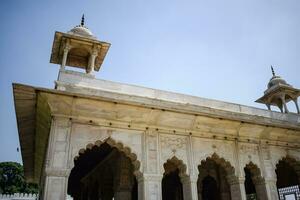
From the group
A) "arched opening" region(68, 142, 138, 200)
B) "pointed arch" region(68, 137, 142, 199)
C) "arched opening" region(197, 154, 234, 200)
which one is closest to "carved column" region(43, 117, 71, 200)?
"pointed arch" region(68, 137, 142, 199)

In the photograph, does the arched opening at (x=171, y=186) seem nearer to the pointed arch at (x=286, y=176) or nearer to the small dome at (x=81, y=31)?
the pointed arch at (x=286, y=176)

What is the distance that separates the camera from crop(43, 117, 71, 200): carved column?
7.25 meters

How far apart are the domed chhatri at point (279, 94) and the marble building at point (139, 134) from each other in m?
2.02

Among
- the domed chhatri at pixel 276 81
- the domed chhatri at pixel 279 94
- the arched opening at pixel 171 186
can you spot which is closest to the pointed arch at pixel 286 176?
the domed chhatri at pixel 279 94

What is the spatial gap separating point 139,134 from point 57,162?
2806 mm

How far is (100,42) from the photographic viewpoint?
1089 centimetres

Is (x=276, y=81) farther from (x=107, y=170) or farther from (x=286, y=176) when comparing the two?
(x=107, y=170)

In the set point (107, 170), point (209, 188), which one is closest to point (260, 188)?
point (209, 188)

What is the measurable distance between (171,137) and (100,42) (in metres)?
4.77

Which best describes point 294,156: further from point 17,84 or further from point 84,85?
point 17,84

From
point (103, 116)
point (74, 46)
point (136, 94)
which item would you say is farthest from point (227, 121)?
point (74, 46)

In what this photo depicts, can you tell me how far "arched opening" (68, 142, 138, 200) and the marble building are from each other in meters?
0.06

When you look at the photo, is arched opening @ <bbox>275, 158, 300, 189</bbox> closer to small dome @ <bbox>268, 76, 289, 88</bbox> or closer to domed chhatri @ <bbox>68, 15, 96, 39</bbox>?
small dome @ <bbox>268, 76, 289, 88</bbox>

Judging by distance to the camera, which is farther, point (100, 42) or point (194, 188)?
point (100, 42)
